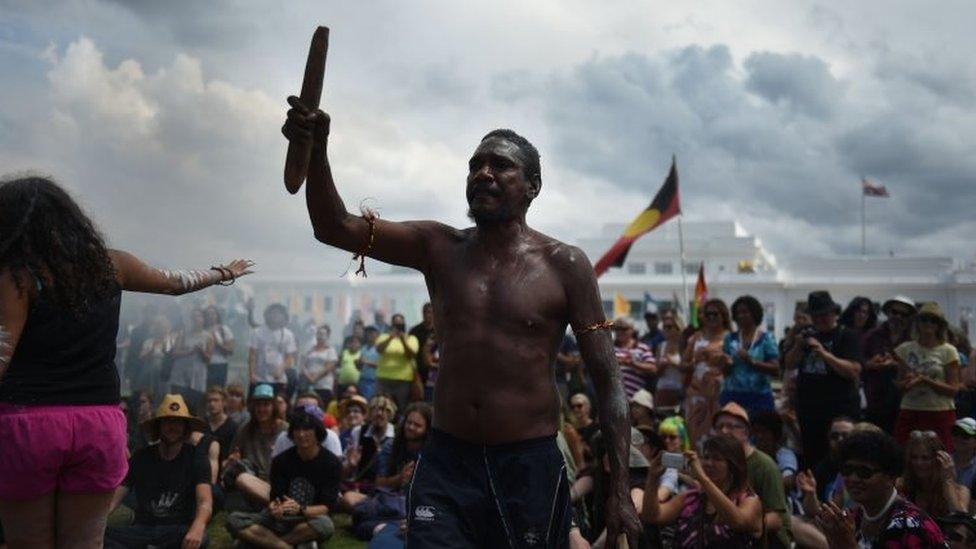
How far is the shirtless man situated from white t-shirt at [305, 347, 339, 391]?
992 centimetres

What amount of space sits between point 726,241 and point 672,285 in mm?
15123

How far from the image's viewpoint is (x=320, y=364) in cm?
1323

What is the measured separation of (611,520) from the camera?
10.8 feet

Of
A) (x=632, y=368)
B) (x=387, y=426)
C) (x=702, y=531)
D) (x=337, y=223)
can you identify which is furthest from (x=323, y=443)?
(x=337, y=223)

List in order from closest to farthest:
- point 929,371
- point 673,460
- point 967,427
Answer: point 673,460
point 967,427
point 929,371

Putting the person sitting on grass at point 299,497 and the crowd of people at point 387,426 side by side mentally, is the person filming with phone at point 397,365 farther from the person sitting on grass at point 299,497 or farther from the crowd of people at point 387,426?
the person sitting on grass at point 299,497

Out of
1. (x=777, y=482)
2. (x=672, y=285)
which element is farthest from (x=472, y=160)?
(x=672, y=285)

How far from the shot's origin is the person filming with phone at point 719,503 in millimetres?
5664

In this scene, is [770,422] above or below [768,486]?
above

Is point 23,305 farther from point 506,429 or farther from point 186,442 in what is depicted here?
point 186,442

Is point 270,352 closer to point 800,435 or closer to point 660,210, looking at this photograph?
point 800,435

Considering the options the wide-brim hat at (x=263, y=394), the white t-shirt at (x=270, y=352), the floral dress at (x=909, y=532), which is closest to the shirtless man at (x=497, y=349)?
the floral dress at (x=909, y=532)

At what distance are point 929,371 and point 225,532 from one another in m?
6.12

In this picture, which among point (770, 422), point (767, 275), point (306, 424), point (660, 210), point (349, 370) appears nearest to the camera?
point (770, 422)
